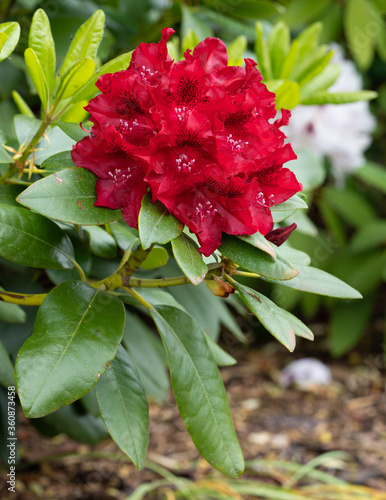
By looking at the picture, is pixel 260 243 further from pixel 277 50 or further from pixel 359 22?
pixel 359 22

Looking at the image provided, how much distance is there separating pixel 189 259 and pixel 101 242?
273 mm

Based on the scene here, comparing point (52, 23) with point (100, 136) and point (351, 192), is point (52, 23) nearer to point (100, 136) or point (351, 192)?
point (100, 136)

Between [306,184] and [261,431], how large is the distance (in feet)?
3.79

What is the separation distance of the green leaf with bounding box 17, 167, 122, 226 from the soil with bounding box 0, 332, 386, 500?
107cm

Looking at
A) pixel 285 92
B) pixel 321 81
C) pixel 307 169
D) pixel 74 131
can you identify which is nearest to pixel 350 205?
pixel 307 169

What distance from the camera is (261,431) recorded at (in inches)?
82.2

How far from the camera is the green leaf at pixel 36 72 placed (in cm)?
69

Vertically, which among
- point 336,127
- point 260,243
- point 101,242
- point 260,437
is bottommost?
point 260,437

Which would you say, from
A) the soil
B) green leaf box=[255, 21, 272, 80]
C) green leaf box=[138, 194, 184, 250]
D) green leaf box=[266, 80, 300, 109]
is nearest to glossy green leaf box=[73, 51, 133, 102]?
green leaf box=[138, 194, 184, 250]

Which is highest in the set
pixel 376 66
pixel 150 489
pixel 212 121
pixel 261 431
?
pixel 212 121

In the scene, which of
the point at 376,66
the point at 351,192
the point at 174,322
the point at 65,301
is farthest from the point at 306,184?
the point at 376,66

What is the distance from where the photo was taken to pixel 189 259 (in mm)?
577

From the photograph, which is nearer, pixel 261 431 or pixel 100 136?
pixel 100 136

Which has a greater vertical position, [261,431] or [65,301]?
[65,301]
